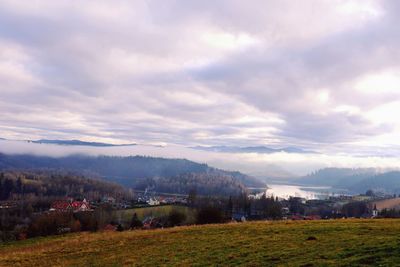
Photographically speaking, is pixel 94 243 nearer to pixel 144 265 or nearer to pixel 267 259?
pixel 144 265

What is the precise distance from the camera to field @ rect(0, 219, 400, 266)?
64.7 feet

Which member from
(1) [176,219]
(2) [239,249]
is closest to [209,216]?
(1) [176,219]

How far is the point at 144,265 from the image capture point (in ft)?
76.8

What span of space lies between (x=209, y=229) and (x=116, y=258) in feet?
39.7

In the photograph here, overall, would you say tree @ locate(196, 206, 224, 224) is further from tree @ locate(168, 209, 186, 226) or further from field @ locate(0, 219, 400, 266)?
field @ locate(0, 219, 400, 266)

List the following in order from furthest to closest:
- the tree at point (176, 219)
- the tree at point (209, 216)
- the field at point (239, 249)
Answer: the tree at point (176, 219)
the tree at point (209, 216)
the field at point (239, 249)

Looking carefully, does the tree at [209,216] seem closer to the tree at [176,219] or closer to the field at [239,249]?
the tree at [176,219]

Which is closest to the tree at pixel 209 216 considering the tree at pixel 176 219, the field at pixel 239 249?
the tree at pixel 176 219

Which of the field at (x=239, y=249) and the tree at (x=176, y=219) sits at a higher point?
the field at (x=239, y=249)

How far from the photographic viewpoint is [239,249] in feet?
81.9

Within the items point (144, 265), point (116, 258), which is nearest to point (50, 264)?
point (116, 258)

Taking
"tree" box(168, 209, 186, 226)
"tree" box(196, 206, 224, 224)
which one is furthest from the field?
"tree" box(168, 209, 186, 226)

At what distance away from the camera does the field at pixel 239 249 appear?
777 inches

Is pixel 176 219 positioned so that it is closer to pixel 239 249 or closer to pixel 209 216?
pixel 209 216
